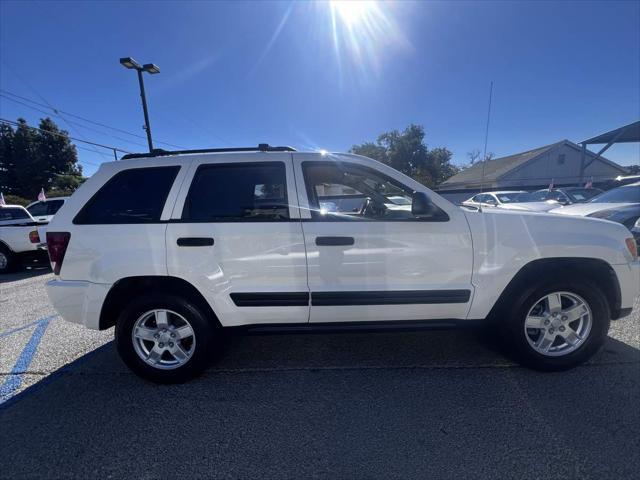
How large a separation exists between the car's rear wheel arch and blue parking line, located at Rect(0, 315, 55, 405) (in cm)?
94

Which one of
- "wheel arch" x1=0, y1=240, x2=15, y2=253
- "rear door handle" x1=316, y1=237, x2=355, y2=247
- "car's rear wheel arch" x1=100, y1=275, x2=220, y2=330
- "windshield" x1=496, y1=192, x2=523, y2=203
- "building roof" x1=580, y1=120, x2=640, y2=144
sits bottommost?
"wheel arch" x1=0, y1=240, x2=15, y2=253

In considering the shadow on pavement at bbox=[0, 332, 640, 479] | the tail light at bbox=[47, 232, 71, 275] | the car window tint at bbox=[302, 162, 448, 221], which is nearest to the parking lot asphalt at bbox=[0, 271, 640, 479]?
the shadow on pavement at bbox=[0, 332, 640, 479]

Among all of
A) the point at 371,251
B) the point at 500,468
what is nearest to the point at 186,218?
the point at 371,251

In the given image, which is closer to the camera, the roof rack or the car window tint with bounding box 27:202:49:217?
the roof rack

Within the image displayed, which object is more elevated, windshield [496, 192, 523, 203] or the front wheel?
windshield [496, 192, 523, 203]

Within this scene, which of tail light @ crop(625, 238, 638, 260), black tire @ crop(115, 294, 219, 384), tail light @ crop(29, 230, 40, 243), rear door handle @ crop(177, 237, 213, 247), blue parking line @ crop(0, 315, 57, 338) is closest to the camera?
rear door handle @ crop(177, 237, 213, 247)

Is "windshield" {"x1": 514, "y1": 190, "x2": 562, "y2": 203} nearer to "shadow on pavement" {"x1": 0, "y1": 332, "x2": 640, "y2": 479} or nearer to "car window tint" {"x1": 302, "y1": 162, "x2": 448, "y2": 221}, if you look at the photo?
"shadow on pavement" {"x1": 0, "y1": 332, "x2": 640, "y2": 479}

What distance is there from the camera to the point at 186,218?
2.43 metres

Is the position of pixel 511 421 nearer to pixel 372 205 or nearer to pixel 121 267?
pixel 372 205

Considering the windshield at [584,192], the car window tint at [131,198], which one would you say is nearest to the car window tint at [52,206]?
the car window tint at [131,198]

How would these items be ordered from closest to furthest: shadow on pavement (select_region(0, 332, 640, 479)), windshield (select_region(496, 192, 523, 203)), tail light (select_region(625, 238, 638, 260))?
shadow on pavement (select_region(0, 332, 640, 479)), tail light (select_region(625, 238, 638, 260)), windshield (select_region(496, 192, 523, 203))

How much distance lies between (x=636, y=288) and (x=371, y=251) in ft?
7.70

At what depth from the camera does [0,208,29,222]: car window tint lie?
7.27 m

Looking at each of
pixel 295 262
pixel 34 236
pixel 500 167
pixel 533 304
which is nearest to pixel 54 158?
pixel 34 236
